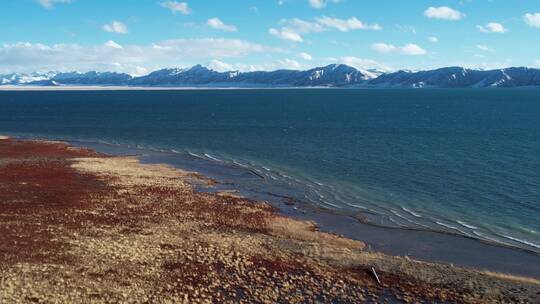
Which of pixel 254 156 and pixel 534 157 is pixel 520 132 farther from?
pixel 254 156

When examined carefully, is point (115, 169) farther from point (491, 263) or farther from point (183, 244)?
point (491, 263)

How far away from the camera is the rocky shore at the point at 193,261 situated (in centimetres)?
2577

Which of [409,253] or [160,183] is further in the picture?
[160,183]

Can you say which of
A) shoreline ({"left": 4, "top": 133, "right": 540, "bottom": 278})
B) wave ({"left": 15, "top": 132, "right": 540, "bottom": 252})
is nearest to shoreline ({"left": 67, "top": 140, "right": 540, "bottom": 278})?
shoreline ({"left": 4, "top": 133, "right": 540, "bottom": 278})

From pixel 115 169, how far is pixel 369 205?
1234 inches

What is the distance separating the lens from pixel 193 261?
30.1 meters

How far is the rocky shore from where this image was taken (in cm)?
2577

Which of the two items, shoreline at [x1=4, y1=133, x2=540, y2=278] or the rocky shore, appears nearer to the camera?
the rocky shore

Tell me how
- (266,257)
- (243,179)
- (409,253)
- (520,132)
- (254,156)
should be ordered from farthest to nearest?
(520,132) < (254,156) < (243,179) < (409,253) < (266,257)

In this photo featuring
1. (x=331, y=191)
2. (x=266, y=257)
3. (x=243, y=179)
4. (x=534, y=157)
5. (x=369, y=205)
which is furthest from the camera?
(x=534, y=157)

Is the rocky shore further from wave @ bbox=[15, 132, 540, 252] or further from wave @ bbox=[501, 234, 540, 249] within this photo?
wave @ bbox=[501, 234, 540, 249]

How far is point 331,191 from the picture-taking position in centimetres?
5316

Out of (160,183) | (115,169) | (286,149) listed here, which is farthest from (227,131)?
(160,183)

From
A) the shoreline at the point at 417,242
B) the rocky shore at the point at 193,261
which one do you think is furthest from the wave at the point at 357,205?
the rocky shore at the point at 193,261
